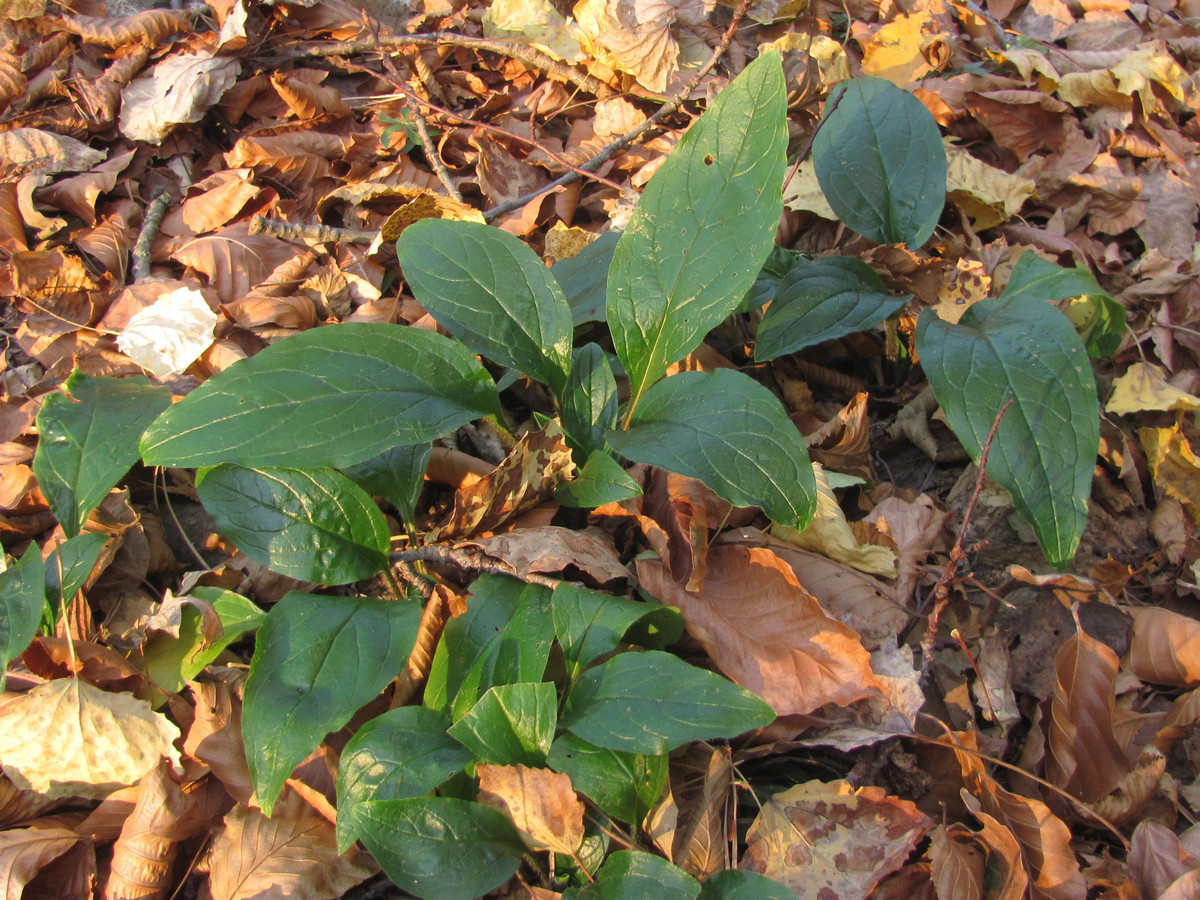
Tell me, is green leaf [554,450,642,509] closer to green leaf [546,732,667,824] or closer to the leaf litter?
the leaf litter

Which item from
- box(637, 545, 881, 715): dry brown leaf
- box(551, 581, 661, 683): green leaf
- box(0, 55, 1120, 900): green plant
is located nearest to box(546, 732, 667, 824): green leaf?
box(0, 55, 1120, 900): green plant

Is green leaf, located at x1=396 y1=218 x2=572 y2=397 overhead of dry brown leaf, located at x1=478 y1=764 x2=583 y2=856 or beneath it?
overhead

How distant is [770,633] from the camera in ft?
4.53

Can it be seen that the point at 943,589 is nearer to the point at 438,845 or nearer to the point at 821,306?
the point at 821,306

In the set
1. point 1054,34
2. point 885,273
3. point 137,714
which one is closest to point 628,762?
point 137,714

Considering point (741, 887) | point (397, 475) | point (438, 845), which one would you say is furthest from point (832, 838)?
point (397, 475)

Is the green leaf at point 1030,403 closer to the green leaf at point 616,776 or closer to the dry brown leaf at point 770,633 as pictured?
the dry brown leaf at point 770,633

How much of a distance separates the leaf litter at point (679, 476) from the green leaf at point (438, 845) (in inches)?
2.5

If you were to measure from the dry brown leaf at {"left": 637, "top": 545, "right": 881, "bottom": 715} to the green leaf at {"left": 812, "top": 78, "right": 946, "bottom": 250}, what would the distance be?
102 centimetres

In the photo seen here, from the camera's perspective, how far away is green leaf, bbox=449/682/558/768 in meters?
1.14

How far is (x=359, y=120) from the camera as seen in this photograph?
8.53 feet

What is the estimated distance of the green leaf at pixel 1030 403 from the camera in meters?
1.45

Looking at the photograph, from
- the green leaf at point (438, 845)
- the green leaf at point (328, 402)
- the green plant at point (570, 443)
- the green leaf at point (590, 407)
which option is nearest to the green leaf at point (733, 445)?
the green plant at point (570, 443)

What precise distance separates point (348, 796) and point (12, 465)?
123 centimetres
